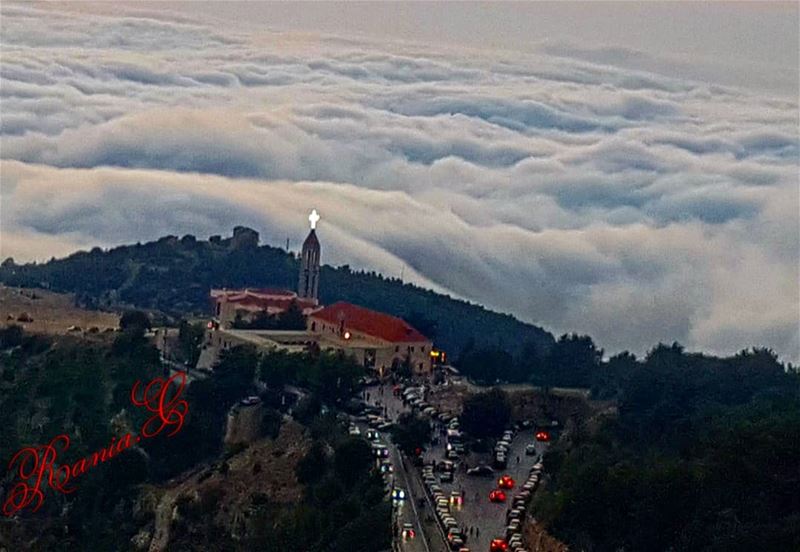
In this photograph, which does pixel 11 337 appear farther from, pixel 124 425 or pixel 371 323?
pixel 371 323

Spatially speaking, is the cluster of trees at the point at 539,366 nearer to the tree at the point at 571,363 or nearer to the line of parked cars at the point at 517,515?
the tree at the point at 571,363

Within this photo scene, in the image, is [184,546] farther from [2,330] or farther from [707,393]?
[2,330]

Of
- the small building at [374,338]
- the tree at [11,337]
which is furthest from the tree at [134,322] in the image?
the small building at [374,338]

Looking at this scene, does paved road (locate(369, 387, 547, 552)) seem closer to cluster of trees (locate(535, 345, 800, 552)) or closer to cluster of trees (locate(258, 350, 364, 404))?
cluster of trees (locate(535, 345, 800, 552))

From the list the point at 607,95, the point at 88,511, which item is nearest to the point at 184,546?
the point at 88,511

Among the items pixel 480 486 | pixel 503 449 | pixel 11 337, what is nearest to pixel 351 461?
pixel 480 486
